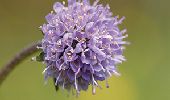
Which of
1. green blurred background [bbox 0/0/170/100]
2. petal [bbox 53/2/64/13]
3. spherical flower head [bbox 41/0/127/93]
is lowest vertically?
spherical flower head [bbox 41/0/127/93]

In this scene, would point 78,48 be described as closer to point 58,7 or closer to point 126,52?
point 58,7

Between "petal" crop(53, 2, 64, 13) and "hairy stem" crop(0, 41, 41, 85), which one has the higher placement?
"petal" crop(53, 2, 64, 13)

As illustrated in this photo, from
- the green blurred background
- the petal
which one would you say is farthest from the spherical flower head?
the green blurred background

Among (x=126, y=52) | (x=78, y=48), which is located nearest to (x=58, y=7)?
(x=78, y=48)

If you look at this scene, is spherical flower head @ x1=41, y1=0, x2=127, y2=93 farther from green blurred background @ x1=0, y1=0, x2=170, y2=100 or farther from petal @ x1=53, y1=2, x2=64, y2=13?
green blurred background @ x1=0, y1=0, x2=170, y2=100

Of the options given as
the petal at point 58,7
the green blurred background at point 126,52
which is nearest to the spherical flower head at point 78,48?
the petal at point 58,7

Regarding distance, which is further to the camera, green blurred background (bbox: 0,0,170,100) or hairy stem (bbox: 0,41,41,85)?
green blurred background (bbox: 0,0,170,100)

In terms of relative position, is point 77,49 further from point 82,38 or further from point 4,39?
point 4,39
